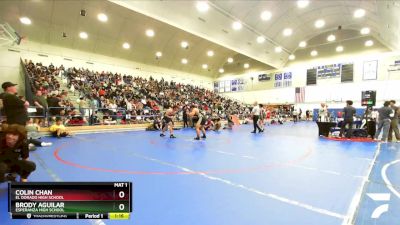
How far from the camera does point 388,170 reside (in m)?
4.67

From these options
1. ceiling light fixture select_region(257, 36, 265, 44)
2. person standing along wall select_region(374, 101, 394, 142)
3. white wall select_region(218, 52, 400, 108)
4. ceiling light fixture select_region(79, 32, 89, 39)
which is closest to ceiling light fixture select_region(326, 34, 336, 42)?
white wall select_region(218, 52, 400, 108)

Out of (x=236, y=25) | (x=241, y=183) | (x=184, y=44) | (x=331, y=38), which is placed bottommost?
(x=241, y=183)

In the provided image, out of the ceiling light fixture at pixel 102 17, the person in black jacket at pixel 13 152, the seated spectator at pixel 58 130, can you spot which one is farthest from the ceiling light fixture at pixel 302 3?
the person in black jacket at pixel 13 152

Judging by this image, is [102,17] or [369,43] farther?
[369,43]

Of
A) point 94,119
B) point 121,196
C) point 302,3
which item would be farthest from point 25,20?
point 121,196

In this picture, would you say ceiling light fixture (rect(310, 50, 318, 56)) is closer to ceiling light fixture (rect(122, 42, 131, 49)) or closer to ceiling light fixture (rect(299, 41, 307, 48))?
ceiling light fixture (rect(299, 41, 307, 48))

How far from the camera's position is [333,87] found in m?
27.0

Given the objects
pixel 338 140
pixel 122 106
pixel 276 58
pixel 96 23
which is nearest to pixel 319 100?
pixel 276 58

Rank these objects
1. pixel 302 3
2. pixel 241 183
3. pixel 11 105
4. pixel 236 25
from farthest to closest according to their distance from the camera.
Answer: pixel 236 25 < pixel 302 3 < pixel 11 105 < pixel 241 183

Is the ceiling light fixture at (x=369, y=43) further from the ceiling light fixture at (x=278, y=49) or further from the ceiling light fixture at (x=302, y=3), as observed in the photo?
the ceiling light fixture at (x=302, y=3)

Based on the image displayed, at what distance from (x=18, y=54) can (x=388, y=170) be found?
2270cm

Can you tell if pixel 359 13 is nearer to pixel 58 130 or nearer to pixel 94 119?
pixel 94 119
